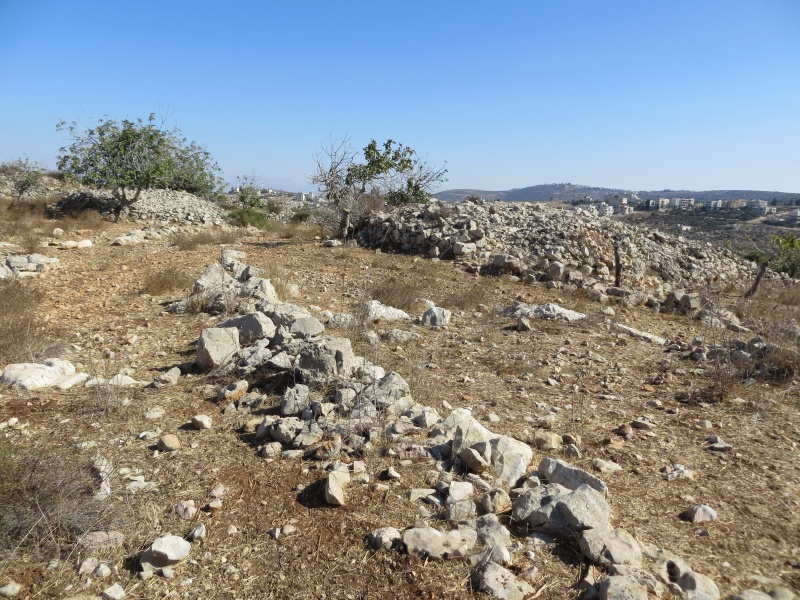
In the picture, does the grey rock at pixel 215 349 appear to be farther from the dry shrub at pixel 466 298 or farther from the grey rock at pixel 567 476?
the dry shrub at pixel 466 298

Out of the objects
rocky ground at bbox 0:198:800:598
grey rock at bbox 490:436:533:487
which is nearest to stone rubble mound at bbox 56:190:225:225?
rocky ground at bbox 0:198:800:598

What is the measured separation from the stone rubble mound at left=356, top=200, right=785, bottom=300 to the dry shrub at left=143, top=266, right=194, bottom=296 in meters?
5.72

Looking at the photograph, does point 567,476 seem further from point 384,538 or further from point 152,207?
point 152,207

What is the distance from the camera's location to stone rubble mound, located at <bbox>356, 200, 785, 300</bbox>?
10258 mm

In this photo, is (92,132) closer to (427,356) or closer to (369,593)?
(427,356)

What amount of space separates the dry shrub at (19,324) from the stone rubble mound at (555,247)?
24.9 feet

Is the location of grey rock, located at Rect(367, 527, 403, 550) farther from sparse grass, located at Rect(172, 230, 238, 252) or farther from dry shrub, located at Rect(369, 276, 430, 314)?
sparse grass, located at Rect(172, 230, 238, 252)

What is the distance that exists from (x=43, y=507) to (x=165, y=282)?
17.0 ft

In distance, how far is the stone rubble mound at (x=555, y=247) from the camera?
10.3 meters

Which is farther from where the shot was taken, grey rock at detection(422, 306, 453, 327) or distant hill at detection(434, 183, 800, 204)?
distant hill at detection(434, 183, 800, 204)

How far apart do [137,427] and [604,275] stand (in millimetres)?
Answer: 9658

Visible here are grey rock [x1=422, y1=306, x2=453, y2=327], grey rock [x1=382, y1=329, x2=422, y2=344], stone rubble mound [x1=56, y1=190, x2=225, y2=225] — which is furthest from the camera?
stone rubble mound [x1=56, y1=190, x2=225, y2=225]

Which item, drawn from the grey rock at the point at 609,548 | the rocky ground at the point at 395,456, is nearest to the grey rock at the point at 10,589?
the rocky ground at the point at 395,456

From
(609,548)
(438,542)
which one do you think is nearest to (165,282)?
(438,542)
